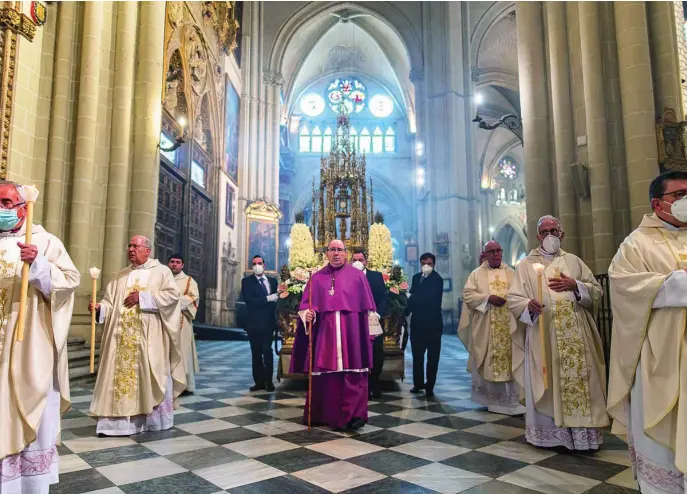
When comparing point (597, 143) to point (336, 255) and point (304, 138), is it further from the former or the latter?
point (304, 138)

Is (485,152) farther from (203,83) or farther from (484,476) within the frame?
(484,476)

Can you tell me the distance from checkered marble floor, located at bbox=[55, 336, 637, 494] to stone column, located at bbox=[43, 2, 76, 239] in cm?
274

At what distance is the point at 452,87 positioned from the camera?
19.3 meters

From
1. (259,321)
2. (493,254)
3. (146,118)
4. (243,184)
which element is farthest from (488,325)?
(243,184)

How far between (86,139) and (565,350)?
255 inches

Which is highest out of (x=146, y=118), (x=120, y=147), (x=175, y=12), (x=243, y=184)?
(x=175, y=12)

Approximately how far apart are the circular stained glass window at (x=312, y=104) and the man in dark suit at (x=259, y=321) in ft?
92.6

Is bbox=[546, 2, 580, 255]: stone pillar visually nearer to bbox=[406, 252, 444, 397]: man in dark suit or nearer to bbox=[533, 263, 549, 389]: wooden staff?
bbox=[406, 252, 444, 397]: man in dark suit

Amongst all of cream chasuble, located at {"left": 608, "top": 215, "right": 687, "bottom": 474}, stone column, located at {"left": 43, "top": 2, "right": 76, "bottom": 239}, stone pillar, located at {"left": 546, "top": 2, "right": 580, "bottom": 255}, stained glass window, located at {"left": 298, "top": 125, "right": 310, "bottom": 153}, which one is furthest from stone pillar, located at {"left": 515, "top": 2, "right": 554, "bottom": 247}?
stained glass window, located at {"left": 298, "top": 125, "right": 310, "bottom": 153}

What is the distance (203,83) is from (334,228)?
234 inches

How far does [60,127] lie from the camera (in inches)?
270

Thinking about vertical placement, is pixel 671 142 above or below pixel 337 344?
→ above

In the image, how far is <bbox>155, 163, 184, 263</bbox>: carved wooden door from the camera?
38.8 ft

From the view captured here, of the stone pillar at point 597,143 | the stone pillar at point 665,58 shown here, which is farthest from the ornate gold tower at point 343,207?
the stone pillar at point 665,58
